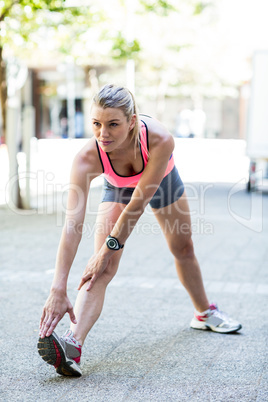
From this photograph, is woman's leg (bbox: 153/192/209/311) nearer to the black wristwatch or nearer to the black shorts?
the black shorts

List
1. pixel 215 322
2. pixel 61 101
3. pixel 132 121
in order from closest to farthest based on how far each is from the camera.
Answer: pixel 132 121 < pixel 215 322 < pixel 61 101

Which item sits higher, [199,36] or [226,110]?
[199,36]

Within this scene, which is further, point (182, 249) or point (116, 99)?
point (182, 249)

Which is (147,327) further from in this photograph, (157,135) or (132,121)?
(132,121)

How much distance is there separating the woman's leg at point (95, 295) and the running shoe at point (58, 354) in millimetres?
138

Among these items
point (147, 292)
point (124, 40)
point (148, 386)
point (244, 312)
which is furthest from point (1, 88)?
point (148, 386)

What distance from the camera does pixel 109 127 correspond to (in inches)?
125

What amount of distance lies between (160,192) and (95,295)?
0.79 m

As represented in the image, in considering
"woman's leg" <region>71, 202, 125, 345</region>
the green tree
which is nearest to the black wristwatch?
"woman's leg" <region>71, 202, 125, 345</region>

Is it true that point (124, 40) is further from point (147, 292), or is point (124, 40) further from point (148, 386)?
point (148, 386)

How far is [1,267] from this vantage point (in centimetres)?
630

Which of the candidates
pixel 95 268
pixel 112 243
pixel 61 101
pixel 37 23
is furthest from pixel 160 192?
pixel 61 101

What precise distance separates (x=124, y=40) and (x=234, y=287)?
788 centimetres

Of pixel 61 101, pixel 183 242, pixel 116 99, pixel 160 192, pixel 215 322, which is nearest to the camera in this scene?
pixel 116 99
